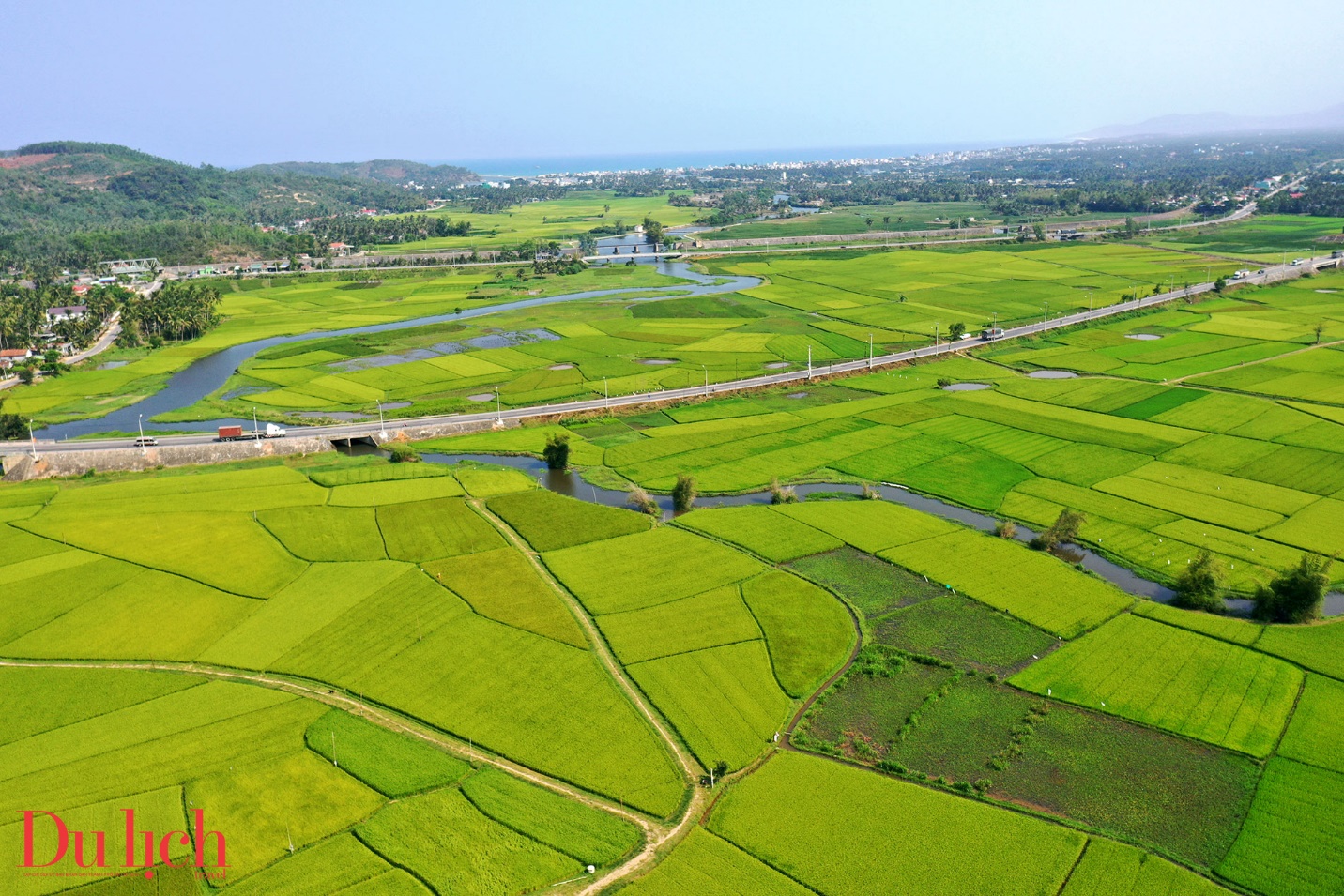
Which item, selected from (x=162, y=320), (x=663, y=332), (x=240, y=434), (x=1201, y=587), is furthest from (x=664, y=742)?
(x=162, y=320)

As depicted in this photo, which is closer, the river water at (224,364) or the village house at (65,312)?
the river water at (224,364)

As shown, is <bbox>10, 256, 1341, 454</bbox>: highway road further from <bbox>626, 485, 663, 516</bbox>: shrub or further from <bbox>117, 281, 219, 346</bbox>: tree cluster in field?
<bbox>117, 281, 219, 346</bbox>: tree cluster in field

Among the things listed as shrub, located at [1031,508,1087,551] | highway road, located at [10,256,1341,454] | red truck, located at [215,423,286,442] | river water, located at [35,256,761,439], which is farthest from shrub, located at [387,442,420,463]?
shrub, located at [1031,508,1087,551]

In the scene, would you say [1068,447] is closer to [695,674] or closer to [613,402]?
[613,402]

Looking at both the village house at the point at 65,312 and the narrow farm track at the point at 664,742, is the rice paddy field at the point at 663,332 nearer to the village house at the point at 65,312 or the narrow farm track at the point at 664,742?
the village house at the point at 65,312

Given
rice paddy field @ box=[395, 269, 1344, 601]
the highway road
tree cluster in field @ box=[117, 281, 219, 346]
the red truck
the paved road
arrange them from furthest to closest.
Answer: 1. tree cluster in field @ box=[117, 281, 219, 346]
2. the paved road
3. the highway road
4. the red truck
5. rice paddy field @ box=[395, 269, 1344, 601]

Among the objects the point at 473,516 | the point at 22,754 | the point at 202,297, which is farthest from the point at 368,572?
the point at 202,297

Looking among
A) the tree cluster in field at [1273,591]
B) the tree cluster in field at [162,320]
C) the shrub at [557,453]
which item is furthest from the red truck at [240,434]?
the tree cluster in field at [1273,591]
